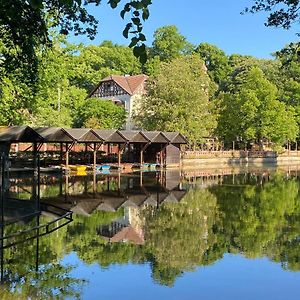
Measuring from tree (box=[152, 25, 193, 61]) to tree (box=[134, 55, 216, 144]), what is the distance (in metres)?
34.3

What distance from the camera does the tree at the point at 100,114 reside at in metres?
51.0

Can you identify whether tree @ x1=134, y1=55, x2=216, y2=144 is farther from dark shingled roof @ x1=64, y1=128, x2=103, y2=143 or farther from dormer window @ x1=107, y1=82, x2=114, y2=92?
dormer window @ x1=107, y1=82, x2=114, y2=92

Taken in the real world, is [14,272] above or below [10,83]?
below

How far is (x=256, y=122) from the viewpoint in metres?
52.7

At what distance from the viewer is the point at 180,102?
145 feet

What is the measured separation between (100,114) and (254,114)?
1755 cm

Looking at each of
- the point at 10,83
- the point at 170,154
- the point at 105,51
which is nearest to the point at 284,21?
the point at 10,83

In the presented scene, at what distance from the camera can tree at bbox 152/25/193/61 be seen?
80.3 metres

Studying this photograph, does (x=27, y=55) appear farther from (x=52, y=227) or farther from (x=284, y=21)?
(x=284, y=21)

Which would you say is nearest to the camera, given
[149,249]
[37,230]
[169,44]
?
[149,249]

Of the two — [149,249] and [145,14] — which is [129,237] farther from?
[145,14]

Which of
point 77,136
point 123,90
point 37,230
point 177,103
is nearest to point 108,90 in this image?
point 123,90

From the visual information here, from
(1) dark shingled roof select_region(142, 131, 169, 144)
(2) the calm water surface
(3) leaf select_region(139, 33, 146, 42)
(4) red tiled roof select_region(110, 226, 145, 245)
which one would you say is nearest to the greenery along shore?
(1) dark shingled roof select_region(142, 131, 169, 144)

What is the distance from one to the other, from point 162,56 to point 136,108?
3316cm
